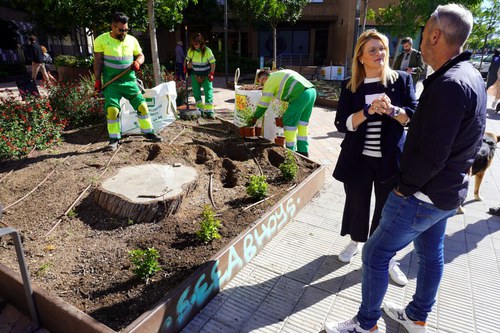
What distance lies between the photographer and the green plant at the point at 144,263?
2.57 m

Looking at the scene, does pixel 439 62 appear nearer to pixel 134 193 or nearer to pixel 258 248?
pixel 258 248

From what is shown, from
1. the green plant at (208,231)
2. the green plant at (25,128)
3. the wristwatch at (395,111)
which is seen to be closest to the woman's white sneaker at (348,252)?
the green plant at (208,231)

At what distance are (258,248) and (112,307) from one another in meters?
1.43

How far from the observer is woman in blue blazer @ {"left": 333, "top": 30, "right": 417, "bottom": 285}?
265 cm

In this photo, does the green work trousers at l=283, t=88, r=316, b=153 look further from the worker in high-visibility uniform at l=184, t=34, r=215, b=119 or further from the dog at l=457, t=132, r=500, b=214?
the worker in high-visibility uniform at l=184, t=34, r=215, b=119

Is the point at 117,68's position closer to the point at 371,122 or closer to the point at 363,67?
the point at 363,67

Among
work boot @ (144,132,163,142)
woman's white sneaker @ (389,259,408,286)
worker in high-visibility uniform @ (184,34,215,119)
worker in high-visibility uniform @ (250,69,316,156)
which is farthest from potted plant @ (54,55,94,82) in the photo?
woman's white sneaker @ (389,259,408,286)

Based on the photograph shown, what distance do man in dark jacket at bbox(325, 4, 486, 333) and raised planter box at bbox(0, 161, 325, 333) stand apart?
114cm

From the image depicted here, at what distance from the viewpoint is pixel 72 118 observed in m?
6.45

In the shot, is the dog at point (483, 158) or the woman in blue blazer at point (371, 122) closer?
the woman in blue blazer at point (371, 122)

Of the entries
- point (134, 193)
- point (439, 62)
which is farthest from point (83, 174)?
point (439, 62)

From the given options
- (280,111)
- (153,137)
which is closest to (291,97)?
(280,111)

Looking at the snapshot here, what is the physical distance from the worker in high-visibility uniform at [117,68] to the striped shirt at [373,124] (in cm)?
386

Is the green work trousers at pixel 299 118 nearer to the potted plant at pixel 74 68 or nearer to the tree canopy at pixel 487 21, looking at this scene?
the potted plant at pixel 74 68
